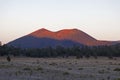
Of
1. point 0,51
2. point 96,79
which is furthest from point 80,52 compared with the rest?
point 96,79

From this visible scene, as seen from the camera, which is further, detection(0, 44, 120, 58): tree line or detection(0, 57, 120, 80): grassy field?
detection(0, 44, 120, 58): tree line

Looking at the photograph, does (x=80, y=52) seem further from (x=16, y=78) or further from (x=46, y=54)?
(x=16, y=78)

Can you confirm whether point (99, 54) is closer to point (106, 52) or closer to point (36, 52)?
point (106, 52)

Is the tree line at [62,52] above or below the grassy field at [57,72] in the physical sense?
above

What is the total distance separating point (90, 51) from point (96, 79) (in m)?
115

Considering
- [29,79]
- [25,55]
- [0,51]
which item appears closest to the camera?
[29,79]

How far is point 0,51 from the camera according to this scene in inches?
5404

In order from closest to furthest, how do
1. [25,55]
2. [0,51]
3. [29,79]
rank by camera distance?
[29,79], [0,51], [25,55]

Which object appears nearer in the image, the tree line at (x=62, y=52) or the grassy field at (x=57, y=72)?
the grassy field at (x=57, y=72)

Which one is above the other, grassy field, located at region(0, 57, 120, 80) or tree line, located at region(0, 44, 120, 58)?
tree line, located at region(0, 44, 120, 58)

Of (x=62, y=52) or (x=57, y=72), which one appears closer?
(x=57, y=72)

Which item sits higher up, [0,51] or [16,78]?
[0,51]

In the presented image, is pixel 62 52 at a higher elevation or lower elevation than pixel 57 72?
higher

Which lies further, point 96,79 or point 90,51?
point 90,51
